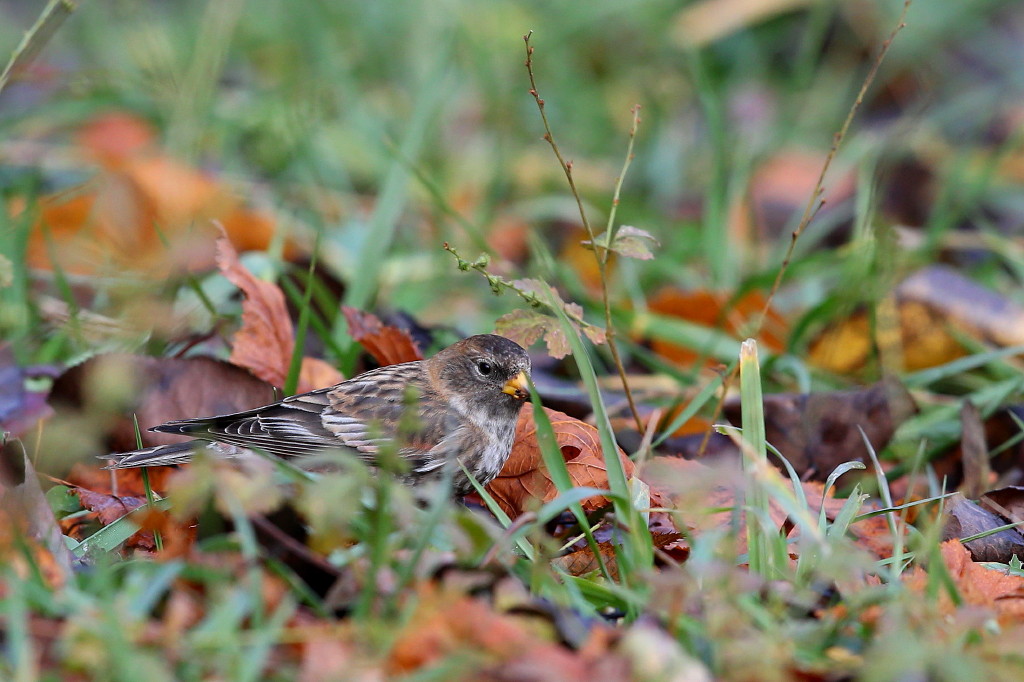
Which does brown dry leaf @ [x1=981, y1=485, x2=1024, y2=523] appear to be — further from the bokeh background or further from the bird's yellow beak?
the bird's yellow beak

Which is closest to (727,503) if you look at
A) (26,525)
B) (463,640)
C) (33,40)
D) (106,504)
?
(463,640)

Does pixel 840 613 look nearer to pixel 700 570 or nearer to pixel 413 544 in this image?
pixel 700 570

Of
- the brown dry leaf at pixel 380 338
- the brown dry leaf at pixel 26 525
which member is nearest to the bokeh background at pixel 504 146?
the brown dry leaf at pixel 380 338

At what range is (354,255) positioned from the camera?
207 inches

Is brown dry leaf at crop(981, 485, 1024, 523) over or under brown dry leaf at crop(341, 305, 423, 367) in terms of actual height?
under

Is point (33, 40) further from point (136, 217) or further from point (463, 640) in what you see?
point (463, 640)

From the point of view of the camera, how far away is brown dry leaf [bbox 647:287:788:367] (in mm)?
4824

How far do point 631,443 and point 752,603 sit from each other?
1459mm

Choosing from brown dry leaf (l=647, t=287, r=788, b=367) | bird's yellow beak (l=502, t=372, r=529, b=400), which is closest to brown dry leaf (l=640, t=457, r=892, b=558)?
bird's yellow beak (l=502, t=372, r=529, b=400)

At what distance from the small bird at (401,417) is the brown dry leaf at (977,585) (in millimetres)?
1211

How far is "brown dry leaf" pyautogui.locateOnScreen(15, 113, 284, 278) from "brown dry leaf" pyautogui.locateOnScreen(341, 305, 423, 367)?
132 centimetres

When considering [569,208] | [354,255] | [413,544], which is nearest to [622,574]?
[413,544]

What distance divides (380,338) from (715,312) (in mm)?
1949

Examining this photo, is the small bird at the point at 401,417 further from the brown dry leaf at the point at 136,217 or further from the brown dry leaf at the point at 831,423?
the brown dry leaf at the point at 136,217
